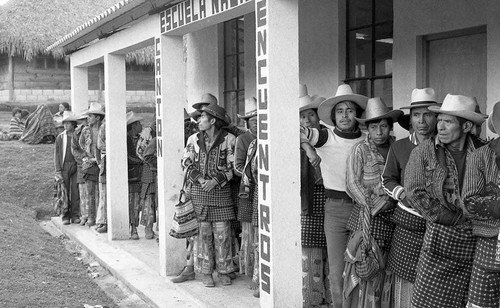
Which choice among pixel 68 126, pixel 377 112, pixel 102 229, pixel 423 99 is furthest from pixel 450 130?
pixel 68 126

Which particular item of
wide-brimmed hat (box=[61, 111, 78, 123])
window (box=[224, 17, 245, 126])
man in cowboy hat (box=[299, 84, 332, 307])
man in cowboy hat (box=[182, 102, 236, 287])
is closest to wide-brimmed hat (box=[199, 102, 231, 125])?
man in cowboy hat (box=[182, 102, 236, 287])

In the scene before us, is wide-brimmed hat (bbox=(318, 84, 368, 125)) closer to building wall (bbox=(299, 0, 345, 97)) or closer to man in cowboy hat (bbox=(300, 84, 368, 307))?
man in cowboy hat (bbox=(300, 84, 368, 307))

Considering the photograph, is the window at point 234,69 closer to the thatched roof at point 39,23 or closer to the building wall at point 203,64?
the building wall at point 203,64

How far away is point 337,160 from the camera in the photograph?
528 cm

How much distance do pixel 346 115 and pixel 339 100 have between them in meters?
0.13

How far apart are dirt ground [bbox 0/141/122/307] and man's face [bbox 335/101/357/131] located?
3.06 meters

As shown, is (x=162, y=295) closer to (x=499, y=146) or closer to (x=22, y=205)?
(x=499, y=146)

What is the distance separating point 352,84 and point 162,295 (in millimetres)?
3007

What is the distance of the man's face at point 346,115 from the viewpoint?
5.30 m

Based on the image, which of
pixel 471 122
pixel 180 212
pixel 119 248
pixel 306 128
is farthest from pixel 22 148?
pixel 471 122

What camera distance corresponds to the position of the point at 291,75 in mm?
5074

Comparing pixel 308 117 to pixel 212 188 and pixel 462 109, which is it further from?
pixel 462 109

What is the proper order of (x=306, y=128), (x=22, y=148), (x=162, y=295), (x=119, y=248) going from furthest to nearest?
(x=22, y=148) < (x=119, y=248) < (x=162, y=295) < (x=306, y=128)

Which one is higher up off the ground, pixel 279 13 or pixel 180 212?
pixel 279 13
